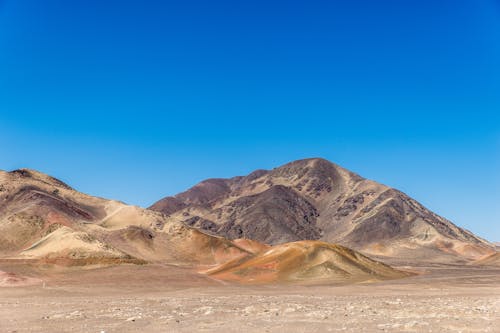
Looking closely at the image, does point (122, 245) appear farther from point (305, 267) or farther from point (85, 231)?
point (305, 267)

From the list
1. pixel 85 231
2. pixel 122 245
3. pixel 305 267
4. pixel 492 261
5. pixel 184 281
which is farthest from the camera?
pixel 492 261

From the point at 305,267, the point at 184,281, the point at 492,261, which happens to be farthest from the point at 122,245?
the point at 492,261

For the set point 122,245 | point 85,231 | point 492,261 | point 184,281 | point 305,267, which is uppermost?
point 85,231

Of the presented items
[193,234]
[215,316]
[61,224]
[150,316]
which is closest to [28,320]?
[150,316]

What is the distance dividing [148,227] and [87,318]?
125 metres

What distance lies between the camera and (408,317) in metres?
26.9

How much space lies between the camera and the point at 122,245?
135 meters

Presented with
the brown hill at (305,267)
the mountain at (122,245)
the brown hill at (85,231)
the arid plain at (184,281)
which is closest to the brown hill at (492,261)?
the arid plain at (184,281)

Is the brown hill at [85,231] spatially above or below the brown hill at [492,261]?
above

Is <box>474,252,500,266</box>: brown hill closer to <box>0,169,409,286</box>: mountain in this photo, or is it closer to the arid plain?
the arid plain

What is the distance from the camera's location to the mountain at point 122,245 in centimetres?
7762

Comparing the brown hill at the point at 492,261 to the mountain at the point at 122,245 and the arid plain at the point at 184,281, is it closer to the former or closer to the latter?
the arid plain at the point at 184,281

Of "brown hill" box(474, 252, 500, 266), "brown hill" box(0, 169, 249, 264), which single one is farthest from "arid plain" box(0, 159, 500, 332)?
"brown hill" box(474, 252, 500, 266)

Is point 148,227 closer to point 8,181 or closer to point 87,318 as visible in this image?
point 8,181
